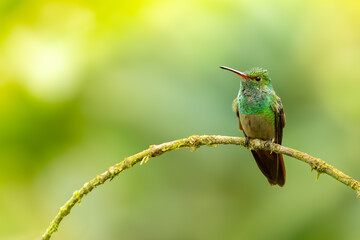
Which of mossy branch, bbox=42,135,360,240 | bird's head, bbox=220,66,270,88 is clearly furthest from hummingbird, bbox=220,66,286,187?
mossy branch, bbox=42,135,360,240

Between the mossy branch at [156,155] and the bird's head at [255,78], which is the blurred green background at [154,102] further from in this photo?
the mossy branch at [156,155]

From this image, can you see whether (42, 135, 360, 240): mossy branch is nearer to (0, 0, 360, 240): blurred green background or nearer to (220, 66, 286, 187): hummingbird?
(220, 66, 286, 187): hummingbird

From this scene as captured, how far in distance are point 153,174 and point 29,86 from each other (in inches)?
47.3

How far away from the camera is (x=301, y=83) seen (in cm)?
393

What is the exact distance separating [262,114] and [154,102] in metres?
0.97

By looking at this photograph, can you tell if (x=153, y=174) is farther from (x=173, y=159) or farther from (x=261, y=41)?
(x=261, y=41)

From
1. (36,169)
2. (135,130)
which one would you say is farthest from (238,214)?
(36,169)

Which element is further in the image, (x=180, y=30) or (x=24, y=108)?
(x=180, y=30)

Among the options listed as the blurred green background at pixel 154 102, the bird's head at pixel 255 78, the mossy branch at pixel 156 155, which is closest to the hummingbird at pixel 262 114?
the bird's head at pixel 255 78

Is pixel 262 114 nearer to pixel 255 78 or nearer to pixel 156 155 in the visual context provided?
pixel 255 78

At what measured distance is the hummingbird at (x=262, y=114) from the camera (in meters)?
3.24

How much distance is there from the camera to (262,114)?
3.39 meters

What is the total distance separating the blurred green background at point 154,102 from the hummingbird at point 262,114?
0.37 m

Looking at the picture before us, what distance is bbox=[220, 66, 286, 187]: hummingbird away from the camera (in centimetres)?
324
